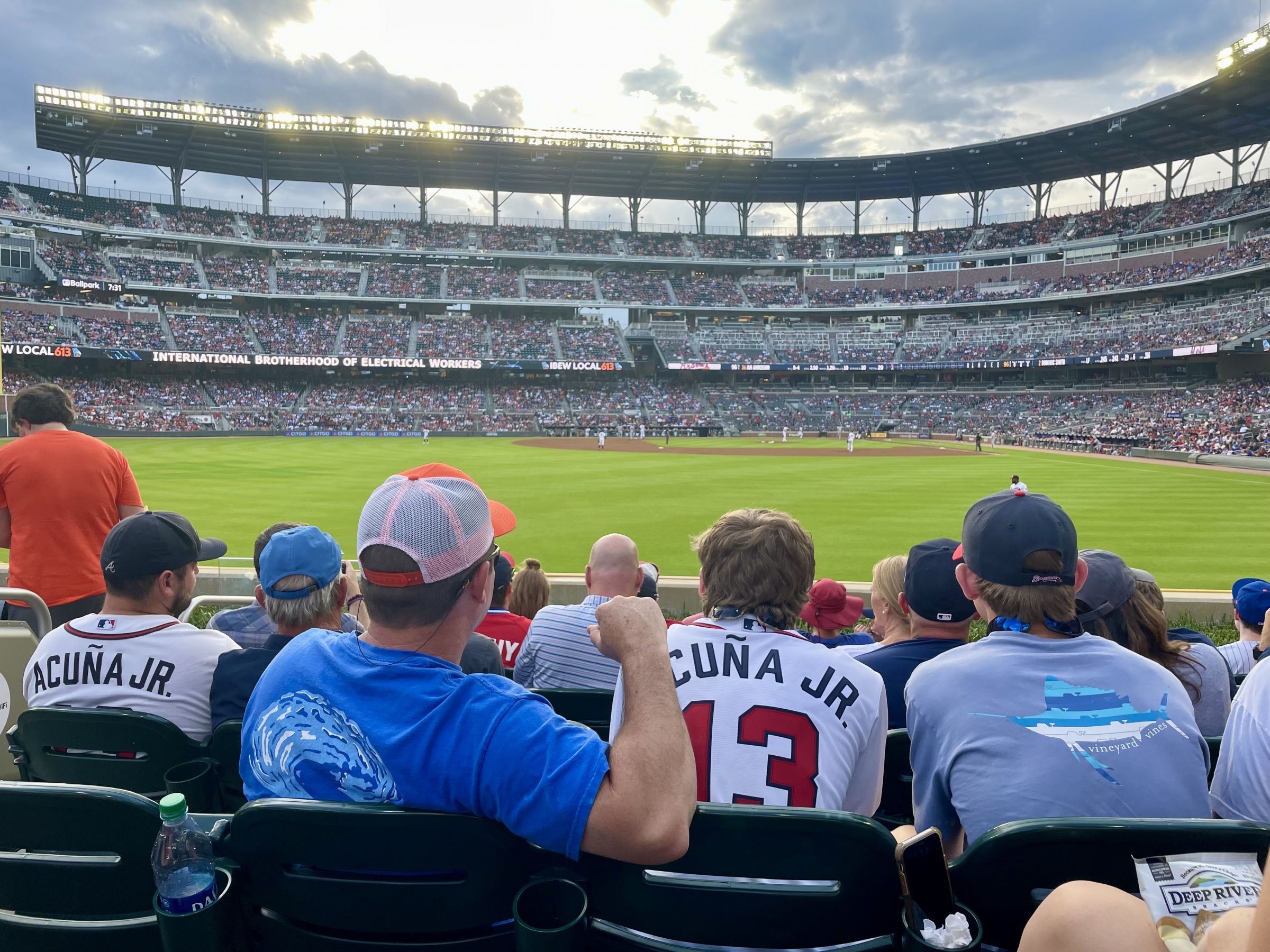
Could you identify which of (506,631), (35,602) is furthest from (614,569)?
(35,602)

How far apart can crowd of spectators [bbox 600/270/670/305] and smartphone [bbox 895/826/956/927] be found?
2957 inches

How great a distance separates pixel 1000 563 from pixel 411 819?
2238 mm

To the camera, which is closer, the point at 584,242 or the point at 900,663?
the point at 900,663

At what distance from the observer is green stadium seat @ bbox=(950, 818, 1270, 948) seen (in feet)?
5.78

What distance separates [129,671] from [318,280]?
74174mm

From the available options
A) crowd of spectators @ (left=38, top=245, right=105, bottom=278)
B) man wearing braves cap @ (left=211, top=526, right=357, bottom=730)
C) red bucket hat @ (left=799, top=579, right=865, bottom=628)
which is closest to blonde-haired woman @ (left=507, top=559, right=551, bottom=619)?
red bucket hat @ (left=799, top=579, right=865, bottom=628)

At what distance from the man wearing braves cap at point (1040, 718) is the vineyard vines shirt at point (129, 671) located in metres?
3.07

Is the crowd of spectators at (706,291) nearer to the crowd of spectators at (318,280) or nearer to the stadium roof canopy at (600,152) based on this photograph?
the stadium roof canopy at (600,152)

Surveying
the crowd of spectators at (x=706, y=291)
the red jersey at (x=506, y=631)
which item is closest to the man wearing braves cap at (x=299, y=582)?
the red jersey at (x=506, y=631)

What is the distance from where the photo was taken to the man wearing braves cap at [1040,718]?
221cm

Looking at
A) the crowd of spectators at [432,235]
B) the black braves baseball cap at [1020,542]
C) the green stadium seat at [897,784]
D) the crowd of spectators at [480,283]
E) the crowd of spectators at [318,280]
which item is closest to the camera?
the black braves baseball cap at [1020,542]

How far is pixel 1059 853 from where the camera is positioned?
1.80 metres

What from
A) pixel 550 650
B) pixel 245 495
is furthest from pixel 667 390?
pixel 550 650

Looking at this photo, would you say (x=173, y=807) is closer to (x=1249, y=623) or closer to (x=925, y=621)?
(x=925, y=621)
